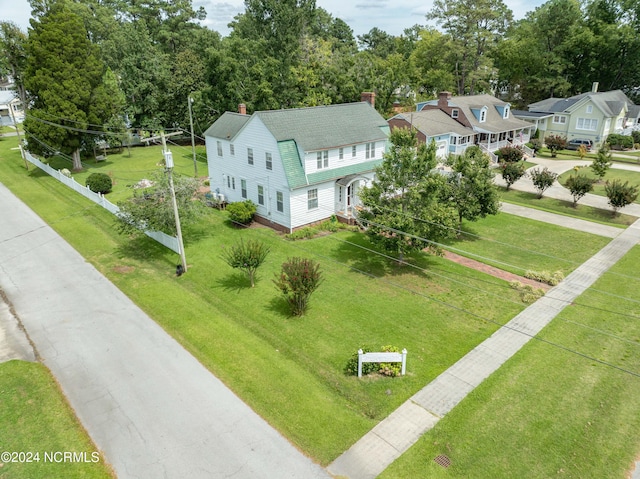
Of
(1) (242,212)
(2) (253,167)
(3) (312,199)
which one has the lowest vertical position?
(1) (242,212)

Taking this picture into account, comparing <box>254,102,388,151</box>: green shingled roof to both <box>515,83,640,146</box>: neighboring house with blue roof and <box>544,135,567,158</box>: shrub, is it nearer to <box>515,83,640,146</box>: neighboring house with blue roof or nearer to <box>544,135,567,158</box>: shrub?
<box>544,135,567,158</box>: shrub

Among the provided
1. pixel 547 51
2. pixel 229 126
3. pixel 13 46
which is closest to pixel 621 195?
pixel 229 126

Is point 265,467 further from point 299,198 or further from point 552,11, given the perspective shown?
point 552,11

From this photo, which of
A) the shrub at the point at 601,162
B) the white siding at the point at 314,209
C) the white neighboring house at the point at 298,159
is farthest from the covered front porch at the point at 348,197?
the shrub at the point at 601,162

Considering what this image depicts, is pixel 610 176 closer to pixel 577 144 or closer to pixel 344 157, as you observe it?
pixel 577 144

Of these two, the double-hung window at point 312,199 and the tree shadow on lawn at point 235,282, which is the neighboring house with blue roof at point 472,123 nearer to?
the double-hung window at point 312,199

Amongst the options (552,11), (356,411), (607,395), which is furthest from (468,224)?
(552,11)
